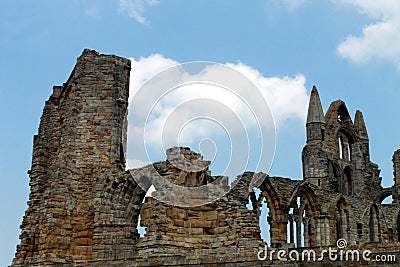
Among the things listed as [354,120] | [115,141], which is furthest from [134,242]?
[354,120]

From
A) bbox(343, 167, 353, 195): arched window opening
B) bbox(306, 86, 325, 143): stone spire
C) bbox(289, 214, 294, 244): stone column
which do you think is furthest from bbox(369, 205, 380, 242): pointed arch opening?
bbox(289, 214, 294, 244): stone column

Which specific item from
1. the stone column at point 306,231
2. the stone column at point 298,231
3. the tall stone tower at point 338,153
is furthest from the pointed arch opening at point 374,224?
the stone column at point 298,231

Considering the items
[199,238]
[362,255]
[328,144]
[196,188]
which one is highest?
[328,144]

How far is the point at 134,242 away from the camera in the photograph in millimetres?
17047

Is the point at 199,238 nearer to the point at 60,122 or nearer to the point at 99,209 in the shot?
the point at 99,209

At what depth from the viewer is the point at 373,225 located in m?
34.1

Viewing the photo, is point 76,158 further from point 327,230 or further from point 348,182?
point 348,182

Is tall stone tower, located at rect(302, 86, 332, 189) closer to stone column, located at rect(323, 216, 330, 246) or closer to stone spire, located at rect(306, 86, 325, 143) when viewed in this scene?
stone spire, located at rect(306, 86, 325, 143)

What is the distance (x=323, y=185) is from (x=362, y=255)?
27.1 meters

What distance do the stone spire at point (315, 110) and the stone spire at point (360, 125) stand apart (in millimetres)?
4574

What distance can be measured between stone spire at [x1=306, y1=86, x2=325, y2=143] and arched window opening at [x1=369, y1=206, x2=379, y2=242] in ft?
20.6

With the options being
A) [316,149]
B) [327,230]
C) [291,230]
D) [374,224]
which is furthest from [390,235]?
[291,230]

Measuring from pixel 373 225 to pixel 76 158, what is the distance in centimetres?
2111

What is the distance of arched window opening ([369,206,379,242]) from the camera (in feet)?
111
